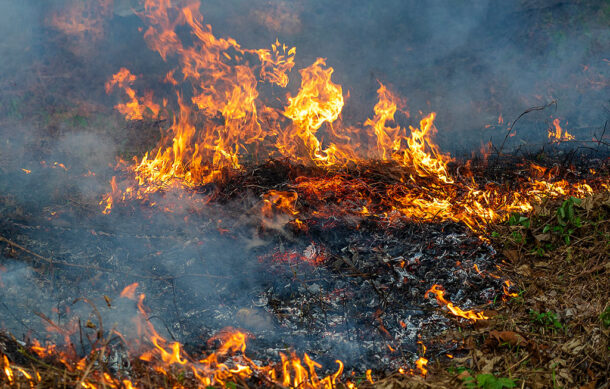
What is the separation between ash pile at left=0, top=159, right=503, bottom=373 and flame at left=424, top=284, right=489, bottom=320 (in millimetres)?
44

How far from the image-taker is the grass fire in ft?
10.6

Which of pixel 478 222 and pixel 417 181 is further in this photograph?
pixel 417 181

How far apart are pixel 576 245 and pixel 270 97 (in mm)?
7480

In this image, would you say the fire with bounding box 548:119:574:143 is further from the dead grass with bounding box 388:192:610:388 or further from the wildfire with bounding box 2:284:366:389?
the wildfire with bounding box 2:284:366:389

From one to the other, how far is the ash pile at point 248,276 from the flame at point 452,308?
4 cm

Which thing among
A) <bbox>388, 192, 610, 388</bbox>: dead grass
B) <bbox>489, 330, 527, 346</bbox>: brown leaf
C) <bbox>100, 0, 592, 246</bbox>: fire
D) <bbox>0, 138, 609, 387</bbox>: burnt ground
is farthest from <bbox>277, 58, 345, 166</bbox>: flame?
<bbox>489, 330, 527, 346</bbox>: brown leaf

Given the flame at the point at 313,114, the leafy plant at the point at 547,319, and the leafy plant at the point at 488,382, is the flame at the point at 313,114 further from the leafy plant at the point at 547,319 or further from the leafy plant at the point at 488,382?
the leafy plant at the point at 488,382

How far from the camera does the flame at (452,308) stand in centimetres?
367

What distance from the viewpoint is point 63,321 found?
3.77 meters

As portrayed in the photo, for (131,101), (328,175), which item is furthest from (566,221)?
(131,101)

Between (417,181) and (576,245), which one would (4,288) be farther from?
(576,245)

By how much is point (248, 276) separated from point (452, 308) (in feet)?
6.01

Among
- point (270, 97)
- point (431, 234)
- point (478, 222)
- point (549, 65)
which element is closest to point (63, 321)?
point (431, 234)

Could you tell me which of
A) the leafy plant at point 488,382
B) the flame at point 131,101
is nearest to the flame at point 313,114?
the leafy plant at point 488,382
